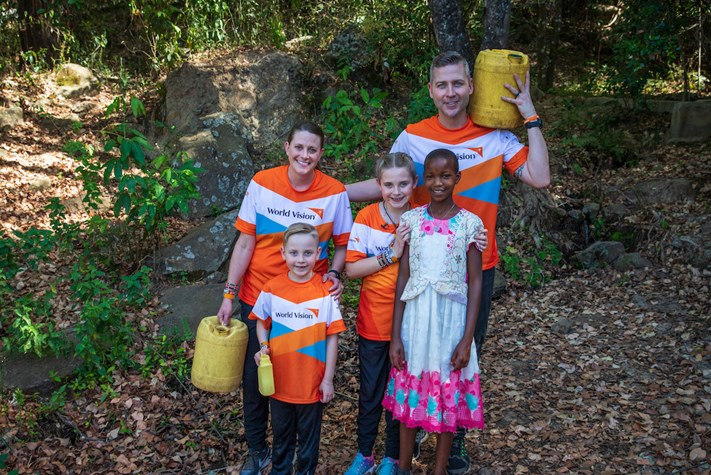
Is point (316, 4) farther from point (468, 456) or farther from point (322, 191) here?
point (468, 456)

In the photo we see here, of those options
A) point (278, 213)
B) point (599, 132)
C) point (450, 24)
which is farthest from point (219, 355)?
point (599, 132)

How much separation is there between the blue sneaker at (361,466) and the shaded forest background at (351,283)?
30 centimetres

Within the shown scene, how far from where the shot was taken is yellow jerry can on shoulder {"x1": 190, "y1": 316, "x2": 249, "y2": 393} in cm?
337

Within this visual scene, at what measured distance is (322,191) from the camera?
3.44 meters

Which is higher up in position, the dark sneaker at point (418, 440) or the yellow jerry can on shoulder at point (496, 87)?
the yellow jerry can on shoulder at point (496, 87)

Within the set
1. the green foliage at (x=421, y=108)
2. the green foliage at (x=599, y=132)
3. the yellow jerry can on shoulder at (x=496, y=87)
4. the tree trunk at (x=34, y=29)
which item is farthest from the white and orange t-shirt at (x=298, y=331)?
the tree trunk at (x=34, y=29)

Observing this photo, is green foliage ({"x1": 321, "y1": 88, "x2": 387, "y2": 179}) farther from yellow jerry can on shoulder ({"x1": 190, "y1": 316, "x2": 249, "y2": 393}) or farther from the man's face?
yellow jerry can on shoulder ({"x1": 190, "y1": 316, "x2": 249, "y2": 393})

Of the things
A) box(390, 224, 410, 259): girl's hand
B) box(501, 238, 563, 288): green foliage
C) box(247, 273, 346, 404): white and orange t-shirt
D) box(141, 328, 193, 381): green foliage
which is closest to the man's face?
box(390, 224, 410, 259): girl's hand

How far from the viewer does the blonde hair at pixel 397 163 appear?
10.8 ft

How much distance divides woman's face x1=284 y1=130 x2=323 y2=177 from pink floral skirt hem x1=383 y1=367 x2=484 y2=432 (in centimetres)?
118

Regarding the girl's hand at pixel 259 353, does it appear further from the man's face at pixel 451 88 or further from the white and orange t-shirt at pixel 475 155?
the man's face at pixel 451 88

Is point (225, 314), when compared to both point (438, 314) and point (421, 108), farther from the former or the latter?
point (421, 108)

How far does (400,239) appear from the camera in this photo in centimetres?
325

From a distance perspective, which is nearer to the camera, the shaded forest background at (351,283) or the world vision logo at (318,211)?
the world vision logo at (318,211)
